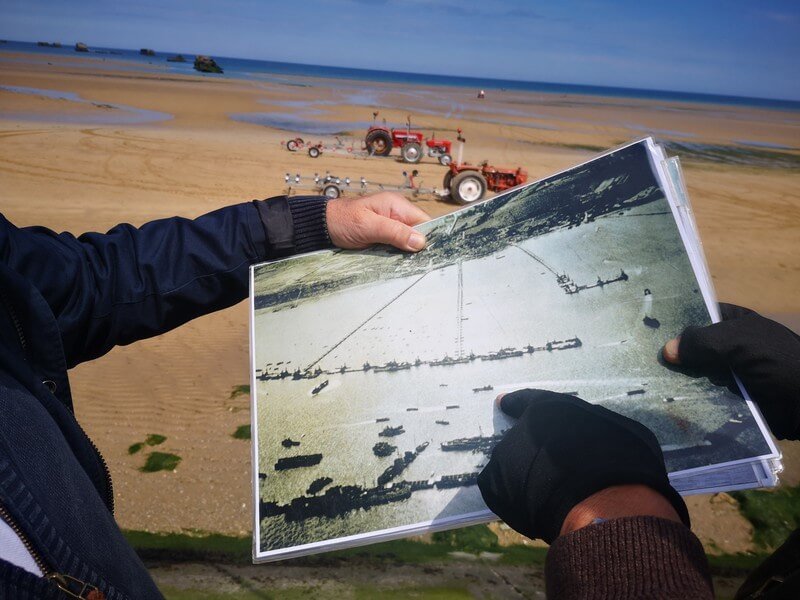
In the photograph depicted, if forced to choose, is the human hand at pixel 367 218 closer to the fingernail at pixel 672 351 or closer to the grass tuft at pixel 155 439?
the fingernail at pixel 672 351

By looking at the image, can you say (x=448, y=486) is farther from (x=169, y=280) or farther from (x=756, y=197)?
(x=756, y=197)

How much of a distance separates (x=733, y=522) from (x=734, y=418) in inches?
105

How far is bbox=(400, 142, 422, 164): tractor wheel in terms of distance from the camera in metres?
12.2

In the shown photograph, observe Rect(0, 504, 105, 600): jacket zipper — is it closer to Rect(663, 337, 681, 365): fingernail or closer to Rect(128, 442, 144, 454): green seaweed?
Rect(663, 337, 681, 365): fingernail

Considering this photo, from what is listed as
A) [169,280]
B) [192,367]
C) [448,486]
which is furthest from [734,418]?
[192,367]

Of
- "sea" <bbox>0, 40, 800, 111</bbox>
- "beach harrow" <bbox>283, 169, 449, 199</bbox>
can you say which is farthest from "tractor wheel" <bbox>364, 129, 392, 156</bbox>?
"sea" <bbox>0, 40, 800, 111</bbox>

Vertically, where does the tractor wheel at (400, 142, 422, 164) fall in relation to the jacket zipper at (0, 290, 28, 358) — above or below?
above

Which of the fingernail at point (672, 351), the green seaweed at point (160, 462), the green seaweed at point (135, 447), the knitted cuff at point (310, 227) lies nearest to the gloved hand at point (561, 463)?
the fingernail at point (672, 351)

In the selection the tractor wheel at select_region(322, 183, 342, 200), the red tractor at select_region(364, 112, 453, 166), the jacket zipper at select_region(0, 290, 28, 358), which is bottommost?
the jacket zipper at select_region(0, 290, 28, 358)

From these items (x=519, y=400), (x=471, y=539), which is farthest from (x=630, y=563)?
(x=471, y=539)

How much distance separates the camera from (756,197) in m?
11.4

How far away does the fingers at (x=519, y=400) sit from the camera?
109cm

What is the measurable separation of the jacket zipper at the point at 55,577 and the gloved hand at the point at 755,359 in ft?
3.98

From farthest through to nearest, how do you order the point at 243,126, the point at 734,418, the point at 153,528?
the point at 243,126 < the point at 153,528 < the point at 734,418
